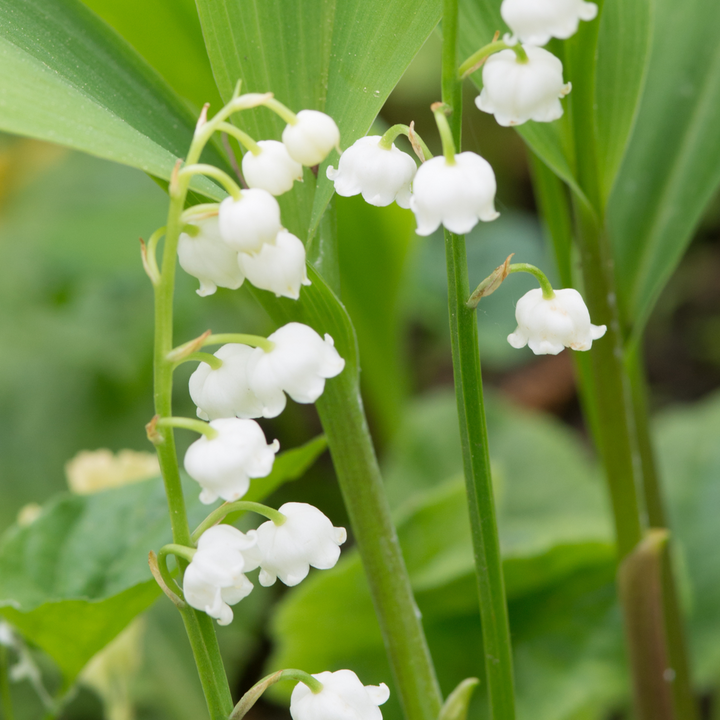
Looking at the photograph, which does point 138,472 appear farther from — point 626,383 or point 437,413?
point 437,413

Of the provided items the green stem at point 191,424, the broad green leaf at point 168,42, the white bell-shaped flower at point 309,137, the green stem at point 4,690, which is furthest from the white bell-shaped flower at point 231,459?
the broad green leaf at point 168,42

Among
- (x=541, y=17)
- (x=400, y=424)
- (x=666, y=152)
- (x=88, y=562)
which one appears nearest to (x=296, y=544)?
(x=541, y=17)

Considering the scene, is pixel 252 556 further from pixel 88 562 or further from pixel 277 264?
pixel 88 562

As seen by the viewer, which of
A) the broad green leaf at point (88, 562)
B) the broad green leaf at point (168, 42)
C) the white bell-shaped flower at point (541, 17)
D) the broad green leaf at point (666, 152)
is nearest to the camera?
the white bell-shaped flower at point (541, 17)

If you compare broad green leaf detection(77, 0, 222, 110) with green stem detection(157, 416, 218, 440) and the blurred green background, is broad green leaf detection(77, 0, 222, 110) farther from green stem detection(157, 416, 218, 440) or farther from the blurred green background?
green stem detection(157, 416, 218, 440)

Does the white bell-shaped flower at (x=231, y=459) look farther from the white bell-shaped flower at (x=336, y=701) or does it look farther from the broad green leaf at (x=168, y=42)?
the broad green leaf at (x=168, y=42)

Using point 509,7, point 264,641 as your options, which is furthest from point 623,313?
point 264,641
